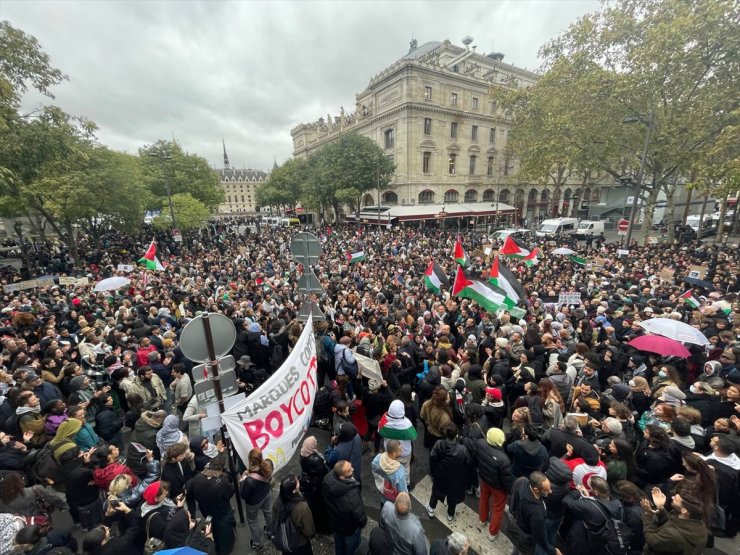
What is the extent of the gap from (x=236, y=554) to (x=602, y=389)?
7.36 m

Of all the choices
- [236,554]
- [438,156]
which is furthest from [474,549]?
[438,156]

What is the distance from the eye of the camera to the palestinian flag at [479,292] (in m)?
8.16

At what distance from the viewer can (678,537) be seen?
2805 mm

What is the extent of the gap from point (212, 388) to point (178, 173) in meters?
40.0

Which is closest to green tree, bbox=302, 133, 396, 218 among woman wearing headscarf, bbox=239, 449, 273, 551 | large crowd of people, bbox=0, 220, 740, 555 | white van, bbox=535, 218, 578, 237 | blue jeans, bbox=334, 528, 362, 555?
white van, bbox=535, 218, 578, 237

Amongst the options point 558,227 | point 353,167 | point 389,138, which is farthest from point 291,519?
point 389,138

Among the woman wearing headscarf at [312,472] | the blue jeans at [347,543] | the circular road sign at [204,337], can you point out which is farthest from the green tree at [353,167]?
the blue jeans at [347,543]

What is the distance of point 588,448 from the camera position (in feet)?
12.0

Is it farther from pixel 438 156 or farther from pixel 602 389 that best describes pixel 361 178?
pixel 602 389

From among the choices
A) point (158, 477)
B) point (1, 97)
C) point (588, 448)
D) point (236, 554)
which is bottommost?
point (236, 554)

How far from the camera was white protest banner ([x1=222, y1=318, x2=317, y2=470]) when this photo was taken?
11.3 feet

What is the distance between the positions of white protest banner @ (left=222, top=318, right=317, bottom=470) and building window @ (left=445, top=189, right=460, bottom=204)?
130 feet

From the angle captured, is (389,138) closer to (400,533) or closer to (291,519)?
(291,519)

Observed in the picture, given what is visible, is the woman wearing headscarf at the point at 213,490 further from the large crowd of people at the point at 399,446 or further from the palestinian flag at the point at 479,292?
the palestinian flag at the point at 479,292
